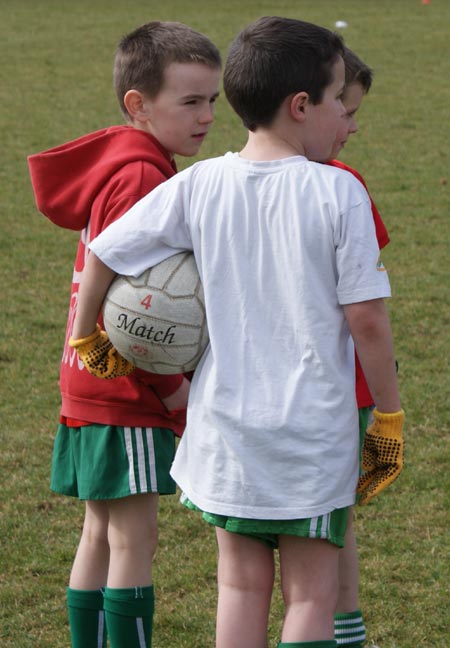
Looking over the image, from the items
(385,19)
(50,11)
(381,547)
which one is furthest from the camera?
(50,11)

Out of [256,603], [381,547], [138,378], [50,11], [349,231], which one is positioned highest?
[349,231]

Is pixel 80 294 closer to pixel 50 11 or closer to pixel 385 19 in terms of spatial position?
pixel 385 19

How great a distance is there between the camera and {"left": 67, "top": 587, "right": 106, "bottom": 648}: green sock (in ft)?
10.3

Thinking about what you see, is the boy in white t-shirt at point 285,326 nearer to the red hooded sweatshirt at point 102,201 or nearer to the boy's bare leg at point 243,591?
the boy's bare leg at point 243,591

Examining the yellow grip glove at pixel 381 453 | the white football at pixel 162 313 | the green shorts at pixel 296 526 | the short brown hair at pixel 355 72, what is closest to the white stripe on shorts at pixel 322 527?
the green shorts at pixel 296 526

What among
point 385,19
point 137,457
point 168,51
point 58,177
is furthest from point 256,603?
point 385,19

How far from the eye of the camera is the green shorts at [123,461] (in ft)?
9.65

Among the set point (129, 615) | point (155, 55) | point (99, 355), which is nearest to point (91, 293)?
point (99, 355)

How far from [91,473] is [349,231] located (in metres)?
1.01

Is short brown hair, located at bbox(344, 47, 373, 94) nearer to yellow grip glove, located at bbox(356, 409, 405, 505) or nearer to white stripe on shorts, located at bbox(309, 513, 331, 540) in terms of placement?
yellow grip glove, located at bbox(356, 409, 405, 505)

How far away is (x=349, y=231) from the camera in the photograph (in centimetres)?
241

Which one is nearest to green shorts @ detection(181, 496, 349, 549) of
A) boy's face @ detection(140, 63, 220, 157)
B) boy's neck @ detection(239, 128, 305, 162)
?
boy's neck @ detection(239, 128, 305, 162)

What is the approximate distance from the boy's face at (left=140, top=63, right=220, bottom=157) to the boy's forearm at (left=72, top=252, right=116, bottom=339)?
1.77ft

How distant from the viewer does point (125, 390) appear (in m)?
2.94
